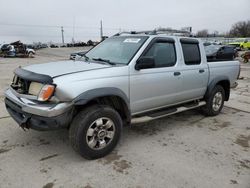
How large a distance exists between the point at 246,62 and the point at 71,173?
2256cm

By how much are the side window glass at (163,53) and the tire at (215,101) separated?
5.02ft

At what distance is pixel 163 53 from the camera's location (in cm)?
432

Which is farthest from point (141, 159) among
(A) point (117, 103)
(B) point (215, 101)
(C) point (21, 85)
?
(B) point (215, 101)

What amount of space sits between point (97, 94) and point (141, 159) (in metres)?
1.15

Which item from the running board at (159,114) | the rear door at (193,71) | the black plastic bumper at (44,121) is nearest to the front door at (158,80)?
the running board at (159,114)

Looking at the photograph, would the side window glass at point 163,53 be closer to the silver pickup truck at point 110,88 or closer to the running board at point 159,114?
the silver pickup truck at point 110,88

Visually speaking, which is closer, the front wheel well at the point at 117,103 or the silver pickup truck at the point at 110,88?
the silver pickup truck at the point at 110,88

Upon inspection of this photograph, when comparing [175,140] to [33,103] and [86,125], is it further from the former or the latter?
[33,103]

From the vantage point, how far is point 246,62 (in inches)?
868

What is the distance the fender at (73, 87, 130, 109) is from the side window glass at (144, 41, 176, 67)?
0.86 metres

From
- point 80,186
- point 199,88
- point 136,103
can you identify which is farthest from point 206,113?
point 80,186

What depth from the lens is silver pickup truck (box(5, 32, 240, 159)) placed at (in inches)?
123

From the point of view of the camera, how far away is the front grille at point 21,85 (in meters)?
3.39

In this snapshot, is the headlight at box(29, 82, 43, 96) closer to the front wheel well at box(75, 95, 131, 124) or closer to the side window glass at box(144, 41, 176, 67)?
the front wheel well at box(75, 95, 131, 124)
